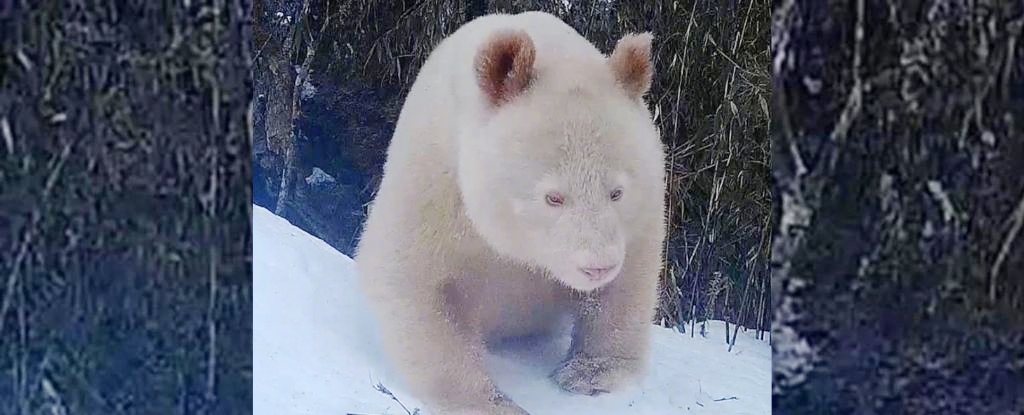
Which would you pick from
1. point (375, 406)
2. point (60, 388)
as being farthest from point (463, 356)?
point (60, 388)

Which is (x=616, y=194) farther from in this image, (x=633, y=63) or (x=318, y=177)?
(x=318, y=177)

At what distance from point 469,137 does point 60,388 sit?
0.62 metres

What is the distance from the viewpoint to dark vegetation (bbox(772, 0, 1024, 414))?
1162mm

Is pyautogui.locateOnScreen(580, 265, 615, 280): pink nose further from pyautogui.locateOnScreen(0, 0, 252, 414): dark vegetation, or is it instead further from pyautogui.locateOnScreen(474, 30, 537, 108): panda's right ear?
pyautogui.locateOnScreen(0, 0, 252, 414): dark vegetation

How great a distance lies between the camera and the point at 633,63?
1.29 meters

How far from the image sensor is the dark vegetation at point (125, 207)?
129cm

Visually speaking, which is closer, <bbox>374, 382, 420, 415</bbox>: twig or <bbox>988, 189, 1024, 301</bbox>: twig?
<bbox>988, 189, 1024, 301</bbox>: twig

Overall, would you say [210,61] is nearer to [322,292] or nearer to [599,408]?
[322,292]

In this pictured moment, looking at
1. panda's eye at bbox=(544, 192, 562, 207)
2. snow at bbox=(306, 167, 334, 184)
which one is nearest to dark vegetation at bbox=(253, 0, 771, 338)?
snow at bbox=(306, 167, 334, 184)

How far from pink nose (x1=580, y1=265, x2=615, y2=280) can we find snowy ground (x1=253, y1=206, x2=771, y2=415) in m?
0.12

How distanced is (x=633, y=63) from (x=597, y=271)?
0.26 m

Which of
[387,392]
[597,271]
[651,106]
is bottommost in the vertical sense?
[387,392]

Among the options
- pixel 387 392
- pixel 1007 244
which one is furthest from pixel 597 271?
pixel 1007 244

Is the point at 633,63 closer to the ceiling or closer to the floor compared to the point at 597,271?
closer to the ceiling
